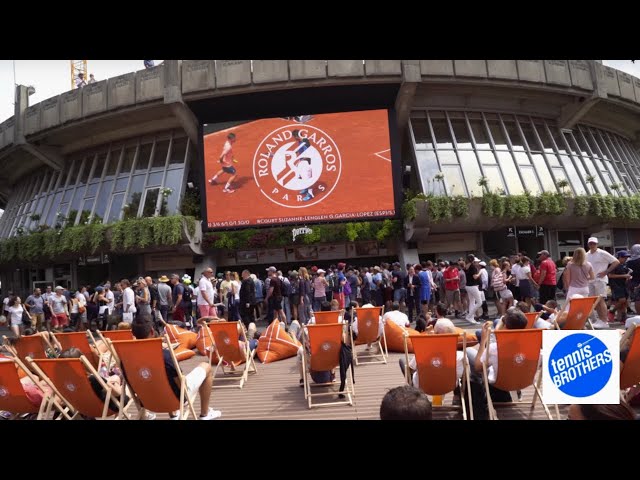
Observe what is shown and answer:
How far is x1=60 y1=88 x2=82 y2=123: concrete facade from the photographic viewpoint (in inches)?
709

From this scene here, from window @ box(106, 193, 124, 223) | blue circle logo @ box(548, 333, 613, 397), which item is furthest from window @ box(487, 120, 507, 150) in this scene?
blue circle logo @ box(548, 333, 613, 397)

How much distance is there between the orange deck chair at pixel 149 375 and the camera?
147 inches

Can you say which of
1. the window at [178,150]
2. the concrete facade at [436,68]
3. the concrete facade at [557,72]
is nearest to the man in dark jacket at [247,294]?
the window at [178,150]

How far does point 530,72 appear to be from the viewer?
671 inches

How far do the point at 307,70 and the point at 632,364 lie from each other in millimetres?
14555

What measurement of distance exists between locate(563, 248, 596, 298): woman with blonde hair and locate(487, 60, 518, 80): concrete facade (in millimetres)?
11975

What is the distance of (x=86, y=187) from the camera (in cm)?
1984

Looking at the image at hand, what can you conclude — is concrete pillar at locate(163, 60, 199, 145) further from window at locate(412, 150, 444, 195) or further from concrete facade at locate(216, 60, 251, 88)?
window at locate(412, 150, 444, 195)

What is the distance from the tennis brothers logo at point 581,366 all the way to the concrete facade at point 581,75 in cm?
1808

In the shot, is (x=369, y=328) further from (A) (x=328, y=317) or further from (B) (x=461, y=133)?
(B) (x=461, y=133)

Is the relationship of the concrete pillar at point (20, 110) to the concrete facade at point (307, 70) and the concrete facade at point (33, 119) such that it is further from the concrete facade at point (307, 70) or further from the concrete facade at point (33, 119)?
the concrete facade at point (307, 70)

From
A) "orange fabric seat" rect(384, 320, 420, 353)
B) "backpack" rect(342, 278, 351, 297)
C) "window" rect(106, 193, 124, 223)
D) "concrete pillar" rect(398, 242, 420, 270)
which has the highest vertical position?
"window" rect(106, 193, 124, 223)

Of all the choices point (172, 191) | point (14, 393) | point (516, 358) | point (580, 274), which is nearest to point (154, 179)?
point (172, 191)

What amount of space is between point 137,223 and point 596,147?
21.7 metres
